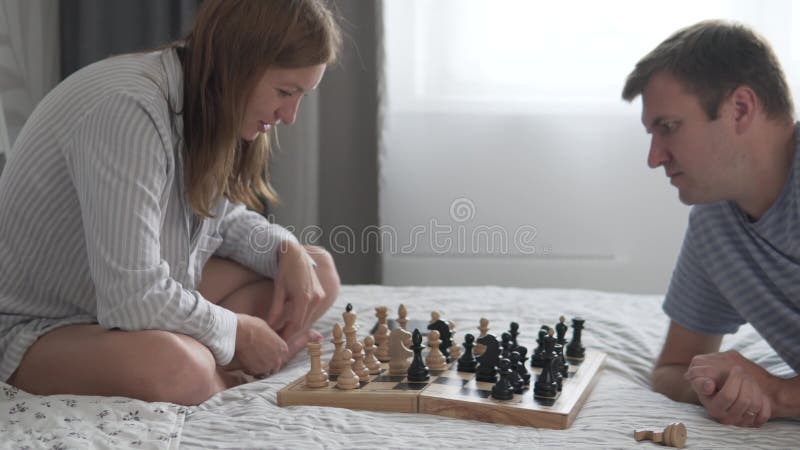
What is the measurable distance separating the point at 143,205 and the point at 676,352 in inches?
40.6

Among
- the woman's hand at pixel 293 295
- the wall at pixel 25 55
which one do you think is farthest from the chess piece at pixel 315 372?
the wall at pixel 25 55

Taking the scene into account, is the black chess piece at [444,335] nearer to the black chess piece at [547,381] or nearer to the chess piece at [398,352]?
the chess piece at [398,352]

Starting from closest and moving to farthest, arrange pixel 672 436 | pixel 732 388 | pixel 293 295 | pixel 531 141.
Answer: pixel 672 436
pixel 732 388
pixel 293 295
pixel 531 141

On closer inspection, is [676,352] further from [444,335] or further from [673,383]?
[444,335]

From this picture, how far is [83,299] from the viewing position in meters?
1.65

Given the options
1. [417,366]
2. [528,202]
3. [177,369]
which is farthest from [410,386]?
[528,202]

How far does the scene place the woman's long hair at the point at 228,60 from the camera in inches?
64.6

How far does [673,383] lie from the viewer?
165 cm

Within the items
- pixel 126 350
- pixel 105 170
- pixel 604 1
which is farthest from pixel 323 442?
pixel 604 1

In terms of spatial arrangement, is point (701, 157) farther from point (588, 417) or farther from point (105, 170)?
point (105, 170)

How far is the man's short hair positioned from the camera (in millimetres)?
1565

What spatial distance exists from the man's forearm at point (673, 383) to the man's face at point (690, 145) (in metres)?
0.32

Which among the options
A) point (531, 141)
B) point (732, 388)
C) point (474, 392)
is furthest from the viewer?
point (531, 141)

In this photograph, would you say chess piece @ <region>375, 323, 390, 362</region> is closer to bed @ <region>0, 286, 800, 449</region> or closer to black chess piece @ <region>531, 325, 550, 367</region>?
bed @ <region>0, 286, 800, 449</region>
